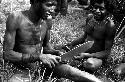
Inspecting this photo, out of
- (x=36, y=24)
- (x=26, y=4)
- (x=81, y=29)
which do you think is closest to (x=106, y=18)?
(x=36, y=24)

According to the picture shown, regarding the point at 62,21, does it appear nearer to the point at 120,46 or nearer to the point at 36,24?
the point at 120,46

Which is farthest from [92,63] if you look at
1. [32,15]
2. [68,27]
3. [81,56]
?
[68,27]

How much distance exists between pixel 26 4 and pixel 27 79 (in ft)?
18.9

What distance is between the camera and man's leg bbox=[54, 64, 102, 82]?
3599 millimetres

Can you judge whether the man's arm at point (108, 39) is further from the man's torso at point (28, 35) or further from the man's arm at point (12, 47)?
the man's arm at point (12, 47)

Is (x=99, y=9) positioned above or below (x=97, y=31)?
above

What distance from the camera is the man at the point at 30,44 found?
11.7ft

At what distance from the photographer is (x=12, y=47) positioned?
365cm

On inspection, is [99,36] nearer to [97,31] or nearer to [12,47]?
[97,31]

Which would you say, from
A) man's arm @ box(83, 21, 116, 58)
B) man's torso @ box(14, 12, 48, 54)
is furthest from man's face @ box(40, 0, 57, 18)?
man's arm @ box(83, 21, 116, 58)

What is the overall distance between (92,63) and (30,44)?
1252 mm

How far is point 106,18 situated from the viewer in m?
4.60

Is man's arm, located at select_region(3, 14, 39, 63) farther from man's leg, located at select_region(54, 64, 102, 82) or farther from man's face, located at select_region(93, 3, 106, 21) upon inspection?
man's face, located at select_region(93, 3, 106, 21)

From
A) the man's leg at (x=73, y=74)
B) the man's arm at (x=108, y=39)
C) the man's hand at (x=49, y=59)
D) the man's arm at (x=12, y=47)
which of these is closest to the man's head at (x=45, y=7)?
the man's arm at (x=12, y=47)
